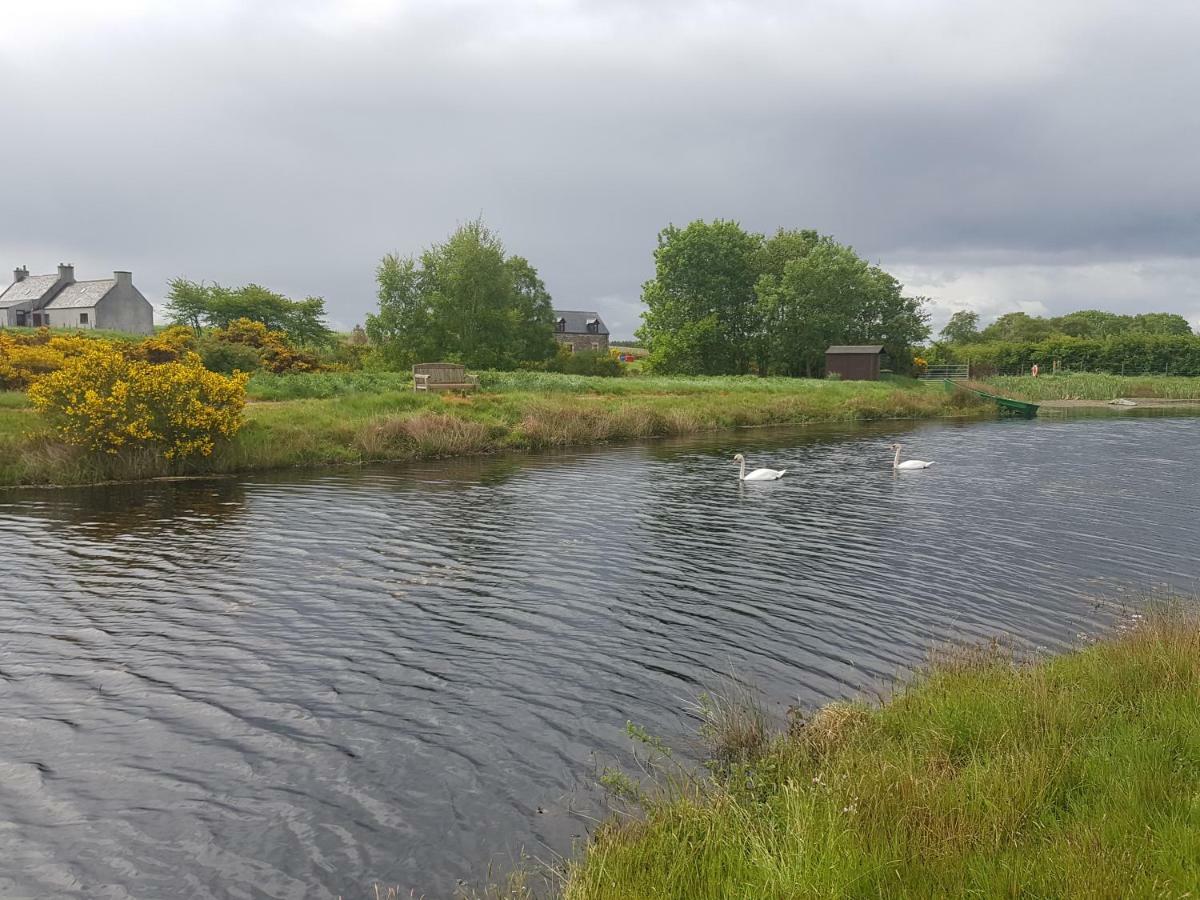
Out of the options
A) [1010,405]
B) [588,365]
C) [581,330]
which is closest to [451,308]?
[588,365]

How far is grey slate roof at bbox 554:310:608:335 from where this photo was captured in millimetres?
129750

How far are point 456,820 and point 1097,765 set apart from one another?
523 cm

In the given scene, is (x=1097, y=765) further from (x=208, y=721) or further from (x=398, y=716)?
(x=208, y=721)

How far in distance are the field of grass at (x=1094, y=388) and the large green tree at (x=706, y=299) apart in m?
25.9

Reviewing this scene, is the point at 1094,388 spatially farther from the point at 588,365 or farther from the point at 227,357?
the point at 227,357

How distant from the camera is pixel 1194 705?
6746 mm

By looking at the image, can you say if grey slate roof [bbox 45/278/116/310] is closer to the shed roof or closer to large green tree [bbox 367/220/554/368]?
large green tree [bbox 367/220/554/368]

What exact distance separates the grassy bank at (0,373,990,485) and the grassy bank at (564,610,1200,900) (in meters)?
24.9

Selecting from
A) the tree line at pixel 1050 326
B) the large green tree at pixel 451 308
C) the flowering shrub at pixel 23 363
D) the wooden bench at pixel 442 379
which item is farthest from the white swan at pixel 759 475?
the tree line at pixel 1050 326

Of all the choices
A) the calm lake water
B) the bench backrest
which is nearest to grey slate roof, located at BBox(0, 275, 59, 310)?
the bench backrest

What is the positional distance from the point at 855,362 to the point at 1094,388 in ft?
75.8

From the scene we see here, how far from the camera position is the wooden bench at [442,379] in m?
41.5

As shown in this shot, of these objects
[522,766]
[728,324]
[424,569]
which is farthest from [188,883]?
[728,324]

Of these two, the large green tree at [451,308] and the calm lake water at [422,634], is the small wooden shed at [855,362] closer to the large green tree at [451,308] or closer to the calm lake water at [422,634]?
the large green tree at [451,308]
